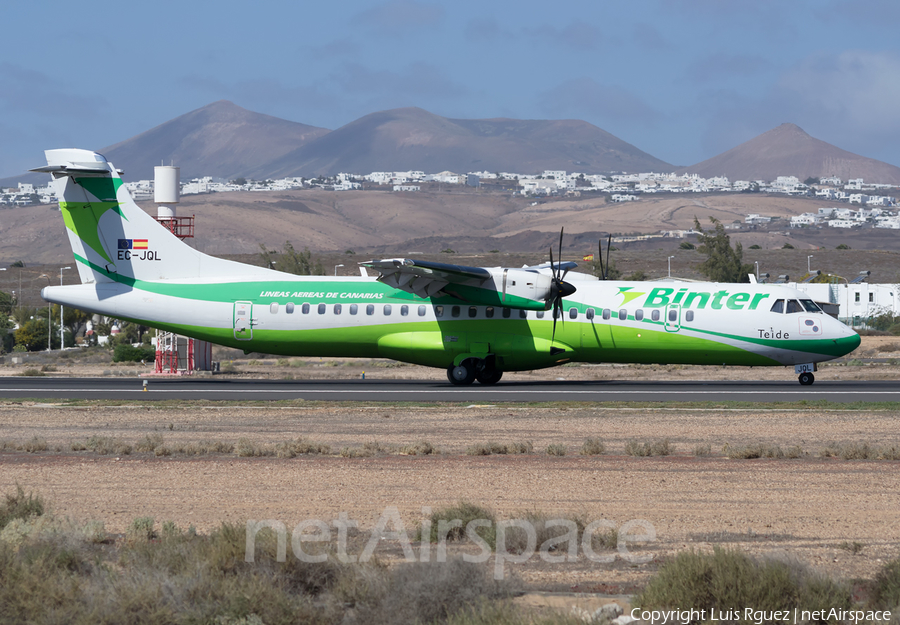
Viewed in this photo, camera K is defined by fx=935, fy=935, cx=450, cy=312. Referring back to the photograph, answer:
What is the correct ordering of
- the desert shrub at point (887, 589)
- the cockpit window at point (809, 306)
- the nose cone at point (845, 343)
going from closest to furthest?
the desert shrub at point (887, 589)
the nose cone at point (845, 343)
the cockpit window at point (809, 306)

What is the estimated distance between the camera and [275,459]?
1642cm

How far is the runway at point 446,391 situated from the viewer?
27.1 m

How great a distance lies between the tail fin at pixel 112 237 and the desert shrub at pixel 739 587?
1047 inches

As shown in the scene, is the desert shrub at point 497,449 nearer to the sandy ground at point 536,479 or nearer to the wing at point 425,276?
the sandy ground at point 536,479

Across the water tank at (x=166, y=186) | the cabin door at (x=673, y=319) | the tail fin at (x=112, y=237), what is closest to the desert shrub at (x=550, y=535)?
the cabin door at (x=673, y=319)

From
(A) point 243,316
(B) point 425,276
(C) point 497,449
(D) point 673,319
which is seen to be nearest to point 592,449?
(C) point 497,449

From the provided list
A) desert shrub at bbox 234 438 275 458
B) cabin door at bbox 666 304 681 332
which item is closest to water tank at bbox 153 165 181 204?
cabin door at bbox 666 304 681 332

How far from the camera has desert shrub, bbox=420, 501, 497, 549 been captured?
10.4 meters

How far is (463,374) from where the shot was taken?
3125 centimetres

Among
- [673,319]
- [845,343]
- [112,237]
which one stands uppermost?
[112,237]

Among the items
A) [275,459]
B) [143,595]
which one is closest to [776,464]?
[275,459]

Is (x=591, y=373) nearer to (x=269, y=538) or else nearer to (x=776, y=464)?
(x=776, y=464)

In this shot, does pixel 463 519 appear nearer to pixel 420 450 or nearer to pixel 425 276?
pixel 420 450

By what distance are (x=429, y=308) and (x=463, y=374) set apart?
2.48m
